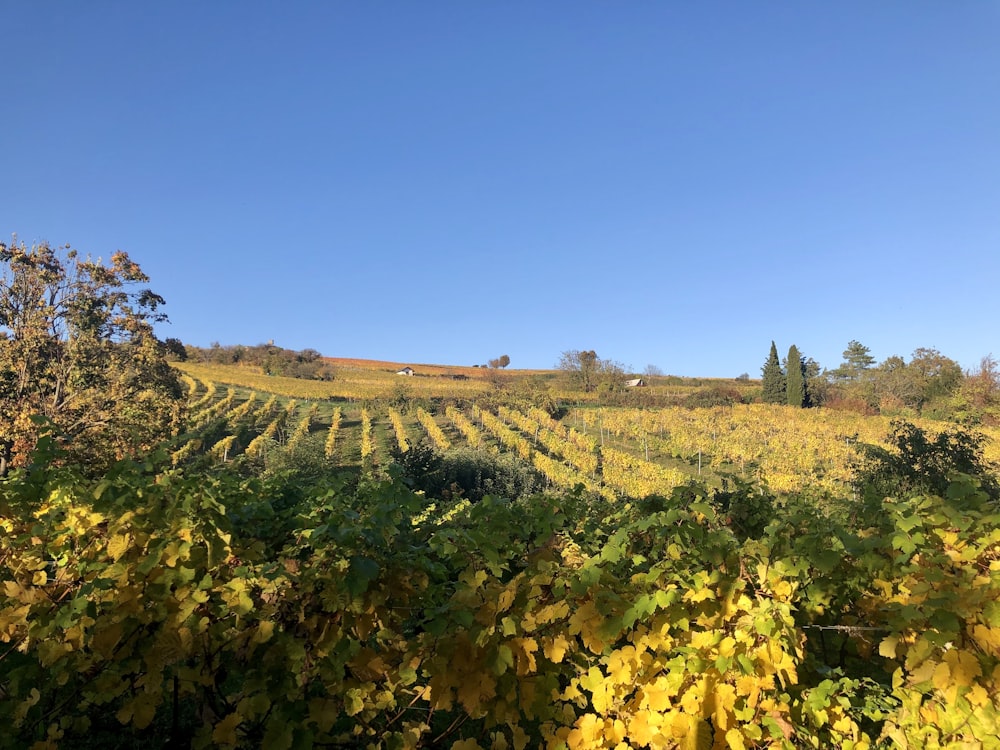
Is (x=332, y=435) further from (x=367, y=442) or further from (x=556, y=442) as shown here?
(x=556, y=442)

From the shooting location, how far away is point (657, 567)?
5.72ft

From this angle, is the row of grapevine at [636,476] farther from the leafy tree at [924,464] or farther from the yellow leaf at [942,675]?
the yellow leaf at [942,675]

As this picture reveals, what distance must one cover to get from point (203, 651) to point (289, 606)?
319 millimetres

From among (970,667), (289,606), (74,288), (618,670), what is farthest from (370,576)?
(74,288)

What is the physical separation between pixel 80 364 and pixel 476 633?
20389mm

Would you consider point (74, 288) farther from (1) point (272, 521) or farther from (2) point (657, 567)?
(2) point (657, 567)

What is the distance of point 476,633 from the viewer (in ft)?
5.26

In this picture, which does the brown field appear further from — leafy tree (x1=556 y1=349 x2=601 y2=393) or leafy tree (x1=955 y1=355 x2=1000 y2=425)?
leafy tree (x1=955 y1=355 x2=1000 y2=425)

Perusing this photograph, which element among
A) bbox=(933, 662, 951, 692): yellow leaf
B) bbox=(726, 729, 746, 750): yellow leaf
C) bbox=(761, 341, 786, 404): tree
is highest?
bbox=(761, 341, 786, 404): tree

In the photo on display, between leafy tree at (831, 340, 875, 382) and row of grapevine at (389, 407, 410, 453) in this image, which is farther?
leafy tree at (831, 340, 875, 382)

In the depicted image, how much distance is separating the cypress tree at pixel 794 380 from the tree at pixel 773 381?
0.57m

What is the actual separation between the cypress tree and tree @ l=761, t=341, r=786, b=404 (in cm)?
57

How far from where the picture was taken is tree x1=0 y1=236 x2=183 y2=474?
15.1m

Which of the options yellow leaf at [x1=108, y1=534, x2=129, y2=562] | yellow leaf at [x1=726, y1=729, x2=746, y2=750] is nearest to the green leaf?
yellow leaf at [x1=108, y1=534, x2=129, y2=562]
